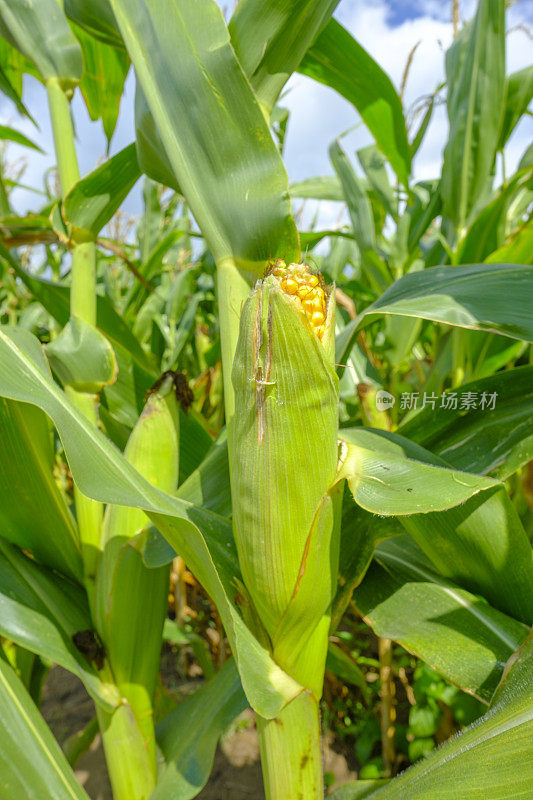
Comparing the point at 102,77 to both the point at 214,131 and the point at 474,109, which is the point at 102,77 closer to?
the point at 214,131

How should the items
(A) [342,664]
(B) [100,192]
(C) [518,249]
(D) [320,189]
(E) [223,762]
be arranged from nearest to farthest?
(B) [100,192], (C) [518,249], (A) [342,664], (E) [223,762], (D) [320,189]

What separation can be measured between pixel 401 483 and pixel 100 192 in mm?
725

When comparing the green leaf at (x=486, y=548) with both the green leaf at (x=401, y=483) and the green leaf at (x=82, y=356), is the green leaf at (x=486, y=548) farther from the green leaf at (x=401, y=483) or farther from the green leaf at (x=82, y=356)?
the green leaf at (x=82, y=356)

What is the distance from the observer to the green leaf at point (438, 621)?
628 mm

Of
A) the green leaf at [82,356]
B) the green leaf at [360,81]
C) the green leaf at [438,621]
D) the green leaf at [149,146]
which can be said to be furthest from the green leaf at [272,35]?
the green leaf at [438,621]

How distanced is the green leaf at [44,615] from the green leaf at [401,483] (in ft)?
1.66

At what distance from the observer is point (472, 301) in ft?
2.16

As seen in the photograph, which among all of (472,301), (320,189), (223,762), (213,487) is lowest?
(223,762)

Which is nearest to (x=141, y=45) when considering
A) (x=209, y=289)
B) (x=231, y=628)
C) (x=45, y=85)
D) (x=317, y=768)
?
(x=45, y=85)

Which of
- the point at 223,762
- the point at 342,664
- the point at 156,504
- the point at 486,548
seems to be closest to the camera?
the point at 156,504

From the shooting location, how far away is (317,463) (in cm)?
50

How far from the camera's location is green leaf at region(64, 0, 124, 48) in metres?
0.76

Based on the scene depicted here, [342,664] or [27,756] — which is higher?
[27,756]

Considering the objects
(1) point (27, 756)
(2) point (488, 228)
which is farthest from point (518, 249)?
(1) point (27, 756)
